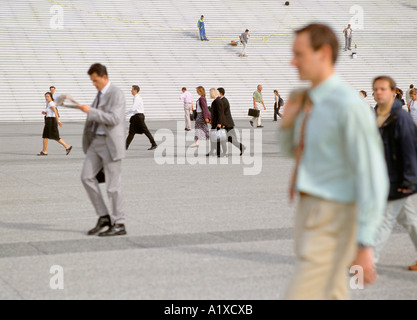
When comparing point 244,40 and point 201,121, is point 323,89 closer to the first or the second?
point 201,121

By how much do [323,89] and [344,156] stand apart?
11.9 inches

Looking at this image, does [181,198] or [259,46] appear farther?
[259,46]

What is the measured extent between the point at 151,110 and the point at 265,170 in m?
21.8

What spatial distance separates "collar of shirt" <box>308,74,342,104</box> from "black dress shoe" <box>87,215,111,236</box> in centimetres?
531

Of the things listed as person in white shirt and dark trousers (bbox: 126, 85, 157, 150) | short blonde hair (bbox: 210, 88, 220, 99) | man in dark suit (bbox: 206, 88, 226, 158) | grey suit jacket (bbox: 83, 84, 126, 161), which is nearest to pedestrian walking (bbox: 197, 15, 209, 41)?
person in white shirt and dark trousers (bbox: 126, 85, 157, 150)

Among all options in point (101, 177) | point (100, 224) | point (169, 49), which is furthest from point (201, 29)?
point (100, 224)

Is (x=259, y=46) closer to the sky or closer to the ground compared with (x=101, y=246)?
closer to the sky

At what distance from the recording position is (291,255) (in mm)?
7383

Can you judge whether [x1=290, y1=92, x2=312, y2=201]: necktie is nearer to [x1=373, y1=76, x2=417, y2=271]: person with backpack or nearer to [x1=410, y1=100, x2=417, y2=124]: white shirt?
[x1=373, y1=76, x2=417, y2=271]: person with backpack

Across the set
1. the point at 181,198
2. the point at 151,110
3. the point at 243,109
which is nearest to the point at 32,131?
the point at 151,110

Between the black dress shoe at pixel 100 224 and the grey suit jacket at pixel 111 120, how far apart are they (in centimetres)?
63

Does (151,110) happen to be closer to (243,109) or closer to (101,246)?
(243,109)

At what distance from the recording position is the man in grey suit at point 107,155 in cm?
859
